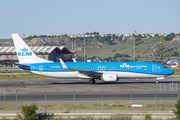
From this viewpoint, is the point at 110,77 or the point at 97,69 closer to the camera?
the point at 110,77

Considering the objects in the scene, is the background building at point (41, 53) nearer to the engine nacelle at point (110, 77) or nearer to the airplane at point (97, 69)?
the airplane at point (97, 69)

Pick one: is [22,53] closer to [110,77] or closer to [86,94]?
[110,77]

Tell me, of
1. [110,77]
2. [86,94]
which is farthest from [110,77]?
[86,94]

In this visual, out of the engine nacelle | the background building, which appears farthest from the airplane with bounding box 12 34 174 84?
the background building

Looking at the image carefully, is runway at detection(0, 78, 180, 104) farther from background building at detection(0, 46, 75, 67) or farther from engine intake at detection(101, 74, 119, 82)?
background building at detection(0, 46, 75, 67)

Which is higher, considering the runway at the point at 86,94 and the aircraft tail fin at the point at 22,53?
the aircraft tail fin at the point at 22,53

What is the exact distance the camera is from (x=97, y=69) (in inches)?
1843

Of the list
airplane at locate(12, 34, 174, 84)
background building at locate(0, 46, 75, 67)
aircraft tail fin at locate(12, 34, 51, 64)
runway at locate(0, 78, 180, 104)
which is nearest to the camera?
runway at locate(0, 78, 180, 104)

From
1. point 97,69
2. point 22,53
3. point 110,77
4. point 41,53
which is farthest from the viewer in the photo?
point 41,53

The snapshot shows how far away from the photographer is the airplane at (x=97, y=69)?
46062 millimetres

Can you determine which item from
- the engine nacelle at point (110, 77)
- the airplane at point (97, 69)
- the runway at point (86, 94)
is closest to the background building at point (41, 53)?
the airplane at point (97, 69)

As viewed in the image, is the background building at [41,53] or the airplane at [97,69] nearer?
the airplane at [97,69]

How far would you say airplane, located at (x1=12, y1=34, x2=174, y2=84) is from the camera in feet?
151

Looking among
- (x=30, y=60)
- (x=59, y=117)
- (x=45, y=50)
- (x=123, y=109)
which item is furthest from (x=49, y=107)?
(x=45, y=50)
